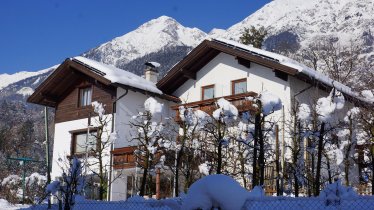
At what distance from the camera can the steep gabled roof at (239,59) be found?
2047 centimetres

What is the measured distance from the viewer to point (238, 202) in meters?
5.50

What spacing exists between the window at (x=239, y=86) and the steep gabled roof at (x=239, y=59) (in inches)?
41.6

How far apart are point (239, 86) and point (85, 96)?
8314 millimetres

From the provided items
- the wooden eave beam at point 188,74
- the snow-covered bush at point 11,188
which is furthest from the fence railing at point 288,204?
the snow-covered bush at point 11,188

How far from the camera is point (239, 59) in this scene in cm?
2275

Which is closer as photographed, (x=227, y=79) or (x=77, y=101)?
(x=227, y=79)

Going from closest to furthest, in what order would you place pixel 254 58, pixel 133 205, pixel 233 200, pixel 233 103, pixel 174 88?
pixel 233 200, pixel 133 205, pixel 233 103, pixel 254 58, pixel 174 88

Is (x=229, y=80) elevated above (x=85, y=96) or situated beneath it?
elevated above

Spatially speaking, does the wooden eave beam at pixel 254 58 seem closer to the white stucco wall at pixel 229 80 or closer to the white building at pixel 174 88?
the white building at pixel 174 88

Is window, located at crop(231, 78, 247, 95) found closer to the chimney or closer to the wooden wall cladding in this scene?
the wooden wall cladding

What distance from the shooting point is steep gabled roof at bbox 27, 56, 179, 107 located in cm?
2330

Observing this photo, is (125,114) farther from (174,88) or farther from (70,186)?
(70,186)

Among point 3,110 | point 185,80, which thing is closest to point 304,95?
point 185,80

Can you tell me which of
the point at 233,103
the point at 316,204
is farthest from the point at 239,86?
the point at 316,204
